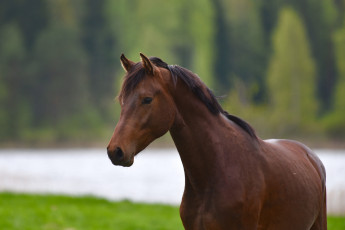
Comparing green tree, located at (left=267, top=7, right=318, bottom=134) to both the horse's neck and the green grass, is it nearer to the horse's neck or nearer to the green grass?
the green grass

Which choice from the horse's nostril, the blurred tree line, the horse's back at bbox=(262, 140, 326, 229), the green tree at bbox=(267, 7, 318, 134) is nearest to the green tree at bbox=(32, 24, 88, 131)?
the blurred tree line

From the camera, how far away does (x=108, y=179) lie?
82.7 ft

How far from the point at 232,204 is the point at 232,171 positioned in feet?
0.75

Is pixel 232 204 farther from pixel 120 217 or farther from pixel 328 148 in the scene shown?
pixel 328 148

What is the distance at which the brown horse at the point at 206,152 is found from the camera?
3645 millimetres

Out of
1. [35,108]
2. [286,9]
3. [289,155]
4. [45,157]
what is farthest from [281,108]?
[289,155]

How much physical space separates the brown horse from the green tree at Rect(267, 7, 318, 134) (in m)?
35.2

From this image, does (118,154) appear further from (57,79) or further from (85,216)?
(57,79)

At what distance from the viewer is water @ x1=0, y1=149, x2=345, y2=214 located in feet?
59.4

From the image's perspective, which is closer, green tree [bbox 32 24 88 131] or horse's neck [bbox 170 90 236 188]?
horse's neck [bbox 170 90 236 188]

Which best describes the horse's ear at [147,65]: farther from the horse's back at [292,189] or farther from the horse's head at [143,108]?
the horse's back at [292,189]

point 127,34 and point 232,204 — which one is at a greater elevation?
point 232,204

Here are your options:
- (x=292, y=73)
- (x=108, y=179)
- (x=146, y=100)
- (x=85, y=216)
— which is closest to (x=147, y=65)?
(x=146, y=100)

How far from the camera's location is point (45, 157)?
1515 inches
